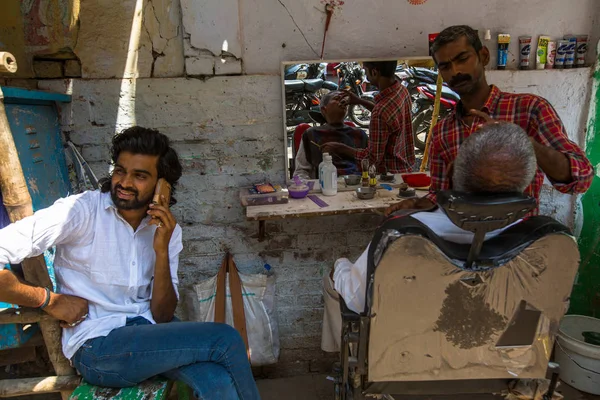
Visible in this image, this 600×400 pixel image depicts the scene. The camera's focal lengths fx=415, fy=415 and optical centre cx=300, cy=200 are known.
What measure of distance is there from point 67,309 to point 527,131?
2.04 meters

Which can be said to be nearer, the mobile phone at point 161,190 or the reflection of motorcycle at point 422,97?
the mobile phone at point 161,190

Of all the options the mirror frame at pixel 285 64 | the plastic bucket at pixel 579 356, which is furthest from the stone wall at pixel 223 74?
the plastic bucket at pixel 579 356

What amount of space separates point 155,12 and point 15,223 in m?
1.31

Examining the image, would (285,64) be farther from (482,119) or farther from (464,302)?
(464,302)

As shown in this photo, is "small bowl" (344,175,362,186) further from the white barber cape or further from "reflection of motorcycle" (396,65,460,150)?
the white barber cape

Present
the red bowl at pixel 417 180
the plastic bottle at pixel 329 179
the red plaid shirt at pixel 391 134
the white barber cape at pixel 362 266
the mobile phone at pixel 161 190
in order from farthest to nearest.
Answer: the red plaid shirt at pixel 391 134, the red bowl at pixel 417 180, the plastic bottle at pixel 329 179, the mobile phone at pixel 161 190, the white barber cape at pixel 362 266

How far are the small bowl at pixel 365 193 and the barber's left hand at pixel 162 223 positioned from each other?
104cm

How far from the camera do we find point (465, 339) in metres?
1.34

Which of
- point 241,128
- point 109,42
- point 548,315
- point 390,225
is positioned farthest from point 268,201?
point 548,315

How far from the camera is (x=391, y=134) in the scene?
2.70 m

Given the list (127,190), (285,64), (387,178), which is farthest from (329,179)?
(127,190)

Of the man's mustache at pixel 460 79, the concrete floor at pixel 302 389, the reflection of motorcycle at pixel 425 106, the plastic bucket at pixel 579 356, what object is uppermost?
the man's mustache at pixel 460 79

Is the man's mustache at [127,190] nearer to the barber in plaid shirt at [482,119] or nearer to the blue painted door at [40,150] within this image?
the blue painted door at [40,150]

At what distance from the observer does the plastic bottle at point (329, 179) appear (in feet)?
7.89
